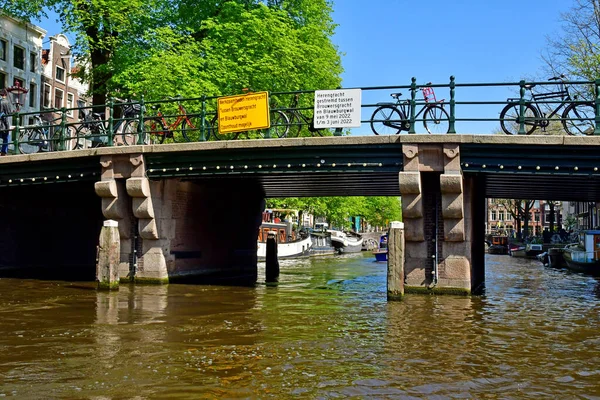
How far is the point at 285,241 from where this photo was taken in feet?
161

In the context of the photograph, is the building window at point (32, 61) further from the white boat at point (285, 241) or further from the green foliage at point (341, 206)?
the green foliage at point (341, 206)

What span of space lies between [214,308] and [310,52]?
17669 mm

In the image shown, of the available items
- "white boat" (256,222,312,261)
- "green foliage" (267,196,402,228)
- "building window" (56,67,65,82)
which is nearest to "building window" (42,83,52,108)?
"building window" (56,67,65,82)

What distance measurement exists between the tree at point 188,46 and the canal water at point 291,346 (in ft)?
36.7

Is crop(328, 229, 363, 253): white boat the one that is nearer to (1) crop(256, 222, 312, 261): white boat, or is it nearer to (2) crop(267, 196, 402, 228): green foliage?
(2) crop(267, 196, 402, 228): green foliage

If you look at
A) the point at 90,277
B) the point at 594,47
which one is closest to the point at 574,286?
the point at 594,47

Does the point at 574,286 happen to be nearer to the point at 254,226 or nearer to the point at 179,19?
the point at 254,226

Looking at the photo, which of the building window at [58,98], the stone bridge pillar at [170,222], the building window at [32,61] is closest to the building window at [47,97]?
the building window at [58,98]

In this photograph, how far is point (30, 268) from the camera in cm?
2655

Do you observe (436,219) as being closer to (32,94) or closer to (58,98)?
(32,94)

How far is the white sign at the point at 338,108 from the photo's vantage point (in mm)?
17672

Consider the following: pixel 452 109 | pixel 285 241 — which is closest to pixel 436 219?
pixel 452 109

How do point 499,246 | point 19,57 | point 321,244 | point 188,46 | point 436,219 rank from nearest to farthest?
1. point 436,219
2. point 188,46
3. point 19,57
4. point 321,244
5. point 499,246

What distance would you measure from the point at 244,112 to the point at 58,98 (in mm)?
40335
